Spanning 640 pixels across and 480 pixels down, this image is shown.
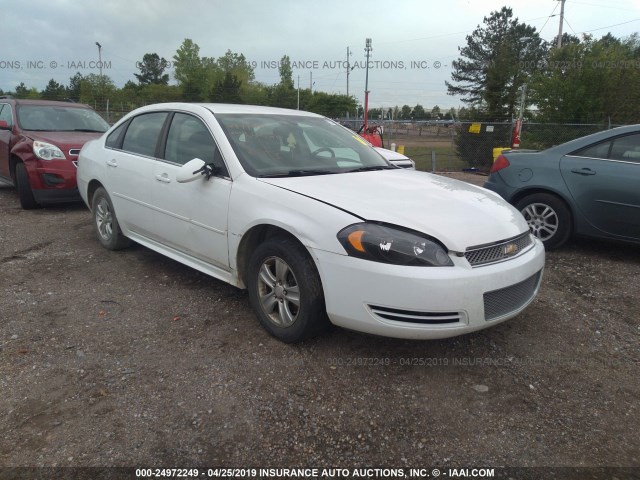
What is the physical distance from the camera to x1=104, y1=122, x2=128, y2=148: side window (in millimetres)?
4828

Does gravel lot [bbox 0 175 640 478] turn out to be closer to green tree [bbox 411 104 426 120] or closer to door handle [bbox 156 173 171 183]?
door handle [bbox 156 173 171 183]

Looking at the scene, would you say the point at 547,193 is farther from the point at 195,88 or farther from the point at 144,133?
the point at 195,88

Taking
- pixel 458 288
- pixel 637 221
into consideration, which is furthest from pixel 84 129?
pixel 637 221

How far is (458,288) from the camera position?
2572mm

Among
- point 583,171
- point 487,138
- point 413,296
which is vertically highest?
point 487,138

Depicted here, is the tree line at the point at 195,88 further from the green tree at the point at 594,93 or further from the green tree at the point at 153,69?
the green tree at the point at 594,93

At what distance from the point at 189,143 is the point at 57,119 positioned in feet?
16.6

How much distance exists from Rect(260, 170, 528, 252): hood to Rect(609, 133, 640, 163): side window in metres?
2.20

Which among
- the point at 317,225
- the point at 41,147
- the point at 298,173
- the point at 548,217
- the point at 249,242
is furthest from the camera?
the point at 41,147

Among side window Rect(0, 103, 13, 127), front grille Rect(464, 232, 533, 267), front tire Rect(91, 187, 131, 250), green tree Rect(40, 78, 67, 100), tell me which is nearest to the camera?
front grille Rect(464, 232, 533, 267)

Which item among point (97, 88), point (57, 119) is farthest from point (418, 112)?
point (57, 119)

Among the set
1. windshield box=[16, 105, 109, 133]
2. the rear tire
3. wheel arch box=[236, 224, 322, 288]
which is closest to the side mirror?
wheel arch box=[236, 224, 322, 288]

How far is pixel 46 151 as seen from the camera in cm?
673

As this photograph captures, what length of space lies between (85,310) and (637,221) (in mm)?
5046
